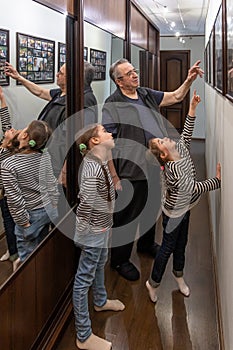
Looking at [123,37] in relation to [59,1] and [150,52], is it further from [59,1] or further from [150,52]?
[150,52]

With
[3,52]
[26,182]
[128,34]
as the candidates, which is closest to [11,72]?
[3,52]

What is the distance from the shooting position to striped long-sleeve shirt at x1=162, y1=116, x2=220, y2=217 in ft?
7.73

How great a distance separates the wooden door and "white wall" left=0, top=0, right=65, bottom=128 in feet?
23.9

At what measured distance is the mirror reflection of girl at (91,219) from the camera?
2080 mm

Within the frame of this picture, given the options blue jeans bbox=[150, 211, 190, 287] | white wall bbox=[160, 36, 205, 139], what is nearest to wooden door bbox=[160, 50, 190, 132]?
white wall bbox=[160, 36, 205, 139]

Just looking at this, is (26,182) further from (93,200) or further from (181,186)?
(181,186)

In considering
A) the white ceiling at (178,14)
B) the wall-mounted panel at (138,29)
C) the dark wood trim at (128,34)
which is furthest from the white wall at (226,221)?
the white ceiling at (178,14)

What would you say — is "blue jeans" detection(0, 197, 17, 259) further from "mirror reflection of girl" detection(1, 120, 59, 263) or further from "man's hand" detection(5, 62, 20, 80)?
"man's hand" detection(5, 62, 20, 80)

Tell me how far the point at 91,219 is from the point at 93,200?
0.34 ft

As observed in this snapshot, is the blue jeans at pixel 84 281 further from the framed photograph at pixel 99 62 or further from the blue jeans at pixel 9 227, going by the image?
the framed photograph at pixel 99 62

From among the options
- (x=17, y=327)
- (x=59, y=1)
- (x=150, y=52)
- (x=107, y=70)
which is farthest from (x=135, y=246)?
(x=150, y=52)

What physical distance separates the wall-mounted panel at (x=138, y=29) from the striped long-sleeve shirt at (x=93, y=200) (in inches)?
100

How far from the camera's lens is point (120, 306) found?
8.36ft

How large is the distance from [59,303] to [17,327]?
23.1 inches
